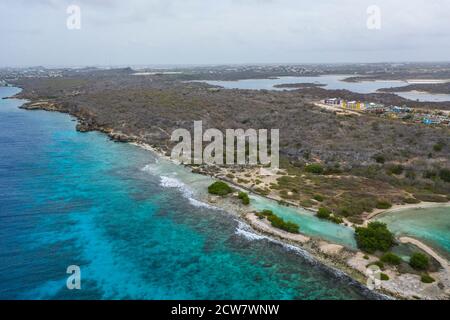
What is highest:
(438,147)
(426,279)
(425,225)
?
(438,147)

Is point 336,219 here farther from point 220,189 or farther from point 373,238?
point 220,189

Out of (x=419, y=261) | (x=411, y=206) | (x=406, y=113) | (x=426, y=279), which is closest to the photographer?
(x=426, y=279)

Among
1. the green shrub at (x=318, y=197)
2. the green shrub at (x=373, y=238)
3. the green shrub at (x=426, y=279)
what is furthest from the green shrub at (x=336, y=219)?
the green shrub at (x=426, y=279)

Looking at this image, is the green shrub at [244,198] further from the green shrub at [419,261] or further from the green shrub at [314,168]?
the green shrub at [419,261]

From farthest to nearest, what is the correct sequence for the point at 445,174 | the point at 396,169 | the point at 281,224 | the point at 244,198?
the point at 396,169 → the point at 445,174 → the point at 244,198 → the point at 281,224

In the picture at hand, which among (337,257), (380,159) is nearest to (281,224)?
(337,257)

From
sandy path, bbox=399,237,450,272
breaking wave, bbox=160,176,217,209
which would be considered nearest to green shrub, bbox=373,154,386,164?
sandy path, bbox=399,237,450,272

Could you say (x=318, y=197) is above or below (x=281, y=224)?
above

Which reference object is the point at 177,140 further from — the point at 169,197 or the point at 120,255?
the point at 120,255
